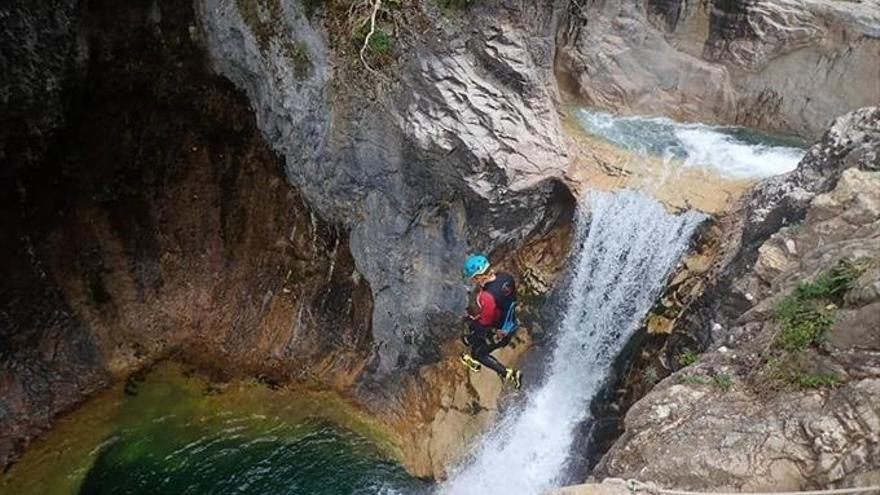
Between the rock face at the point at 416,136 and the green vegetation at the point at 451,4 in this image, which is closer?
the green vegetation at the point at 451,4

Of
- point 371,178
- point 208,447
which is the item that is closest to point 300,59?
point 371,178

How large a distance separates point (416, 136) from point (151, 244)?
592cm

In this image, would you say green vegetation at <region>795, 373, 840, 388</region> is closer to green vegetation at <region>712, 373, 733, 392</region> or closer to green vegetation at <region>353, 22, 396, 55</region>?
green vegetation at <region>712, 373, 733, 392</region>

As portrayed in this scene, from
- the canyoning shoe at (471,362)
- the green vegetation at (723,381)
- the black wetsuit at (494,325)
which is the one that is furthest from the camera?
the canyoning shoe at (471,362)

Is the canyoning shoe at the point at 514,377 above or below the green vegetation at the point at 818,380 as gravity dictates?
below

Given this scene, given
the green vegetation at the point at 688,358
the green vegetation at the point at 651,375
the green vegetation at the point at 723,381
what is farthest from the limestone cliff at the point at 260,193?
the green vegetation at the point at 723,381

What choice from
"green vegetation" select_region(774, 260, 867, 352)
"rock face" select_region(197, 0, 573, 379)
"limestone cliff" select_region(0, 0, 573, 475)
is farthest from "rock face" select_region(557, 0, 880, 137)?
"green vegetation" select_region(774, 260, 867, 352)

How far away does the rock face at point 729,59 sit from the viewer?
12.4 m

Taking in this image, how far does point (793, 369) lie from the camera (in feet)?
18.1

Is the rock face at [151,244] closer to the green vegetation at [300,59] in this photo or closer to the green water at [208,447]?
the green water at [208,447]

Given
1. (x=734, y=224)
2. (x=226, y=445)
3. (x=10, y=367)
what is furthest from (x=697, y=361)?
(x=10, y=367)

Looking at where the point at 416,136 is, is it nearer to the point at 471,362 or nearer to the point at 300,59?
the point at 300,59

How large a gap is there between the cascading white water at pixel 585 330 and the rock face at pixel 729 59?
4.53 metres

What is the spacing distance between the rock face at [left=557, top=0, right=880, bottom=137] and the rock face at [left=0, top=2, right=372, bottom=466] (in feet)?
21.8
